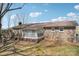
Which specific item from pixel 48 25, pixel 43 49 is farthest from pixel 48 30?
pixel 43 49

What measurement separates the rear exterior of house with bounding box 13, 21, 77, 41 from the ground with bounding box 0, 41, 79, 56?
2.8 inches

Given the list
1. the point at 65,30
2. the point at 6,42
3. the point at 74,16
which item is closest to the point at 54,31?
the point at 65,30

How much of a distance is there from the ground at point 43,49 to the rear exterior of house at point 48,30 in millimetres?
72

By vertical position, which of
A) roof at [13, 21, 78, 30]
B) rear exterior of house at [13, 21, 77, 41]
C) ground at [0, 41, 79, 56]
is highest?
roof at [13, 21, 78, 30]

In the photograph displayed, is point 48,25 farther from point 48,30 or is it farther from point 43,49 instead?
point 43,49

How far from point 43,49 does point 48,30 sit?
0.76 feet

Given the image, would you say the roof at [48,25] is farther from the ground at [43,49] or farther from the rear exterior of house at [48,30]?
the ground at [43,49]

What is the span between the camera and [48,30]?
2.54 m

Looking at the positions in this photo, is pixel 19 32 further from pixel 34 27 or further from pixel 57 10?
pixel 57 10

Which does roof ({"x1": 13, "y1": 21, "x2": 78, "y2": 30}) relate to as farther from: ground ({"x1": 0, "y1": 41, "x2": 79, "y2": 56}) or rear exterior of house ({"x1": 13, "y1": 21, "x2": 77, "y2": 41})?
ground ({"x1": 0, "y1": 41, "x2": 79, "y2": 56})

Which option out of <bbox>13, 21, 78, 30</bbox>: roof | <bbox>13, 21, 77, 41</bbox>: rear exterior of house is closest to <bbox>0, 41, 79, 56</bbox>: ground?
<bbox>13, 21, 77, 41</bbox>: rear exterior of house

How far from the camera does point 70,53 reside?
8.26 feet

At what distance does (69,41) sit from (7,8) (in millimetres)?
833

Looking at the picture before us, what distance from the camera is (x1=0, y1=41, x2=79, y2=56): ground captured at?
8.28 ft
